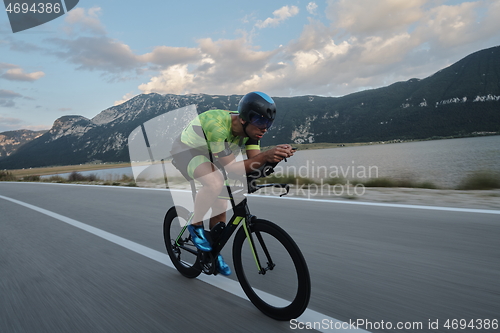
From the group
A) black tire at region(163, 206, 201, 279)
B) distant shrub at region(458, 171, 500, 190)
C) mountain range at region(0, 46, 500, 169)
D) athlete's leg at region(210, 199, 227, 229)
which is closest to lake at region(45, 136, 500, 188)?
distant shrub at region(458, 171, 500, 190)

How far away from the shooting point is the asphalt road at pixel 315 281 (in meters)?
2.10

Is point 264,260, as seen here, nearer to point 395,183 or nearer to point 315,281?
point 315,281

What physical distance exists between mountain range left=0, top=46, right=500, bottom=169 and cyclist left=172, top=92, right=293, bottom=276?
106356 millimetres

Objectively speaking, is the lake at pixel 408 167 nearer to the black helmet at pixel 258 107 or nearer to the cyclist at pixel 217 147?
the cyclist at pixel 217 147

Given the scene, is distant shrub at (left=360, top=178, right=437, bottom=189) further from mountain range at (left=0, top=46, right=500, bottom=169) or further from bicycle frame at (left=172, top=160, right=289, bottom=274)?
mountain range at (left=0, top=46, right=500, bottom=169)

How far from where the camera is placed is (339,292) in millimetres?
2404

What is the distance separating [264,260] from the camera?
2238 mm

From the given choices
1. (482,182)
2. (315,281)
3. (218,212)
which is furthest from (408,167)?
(218,212)

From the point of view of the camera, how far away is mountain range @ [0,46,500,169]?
10594 cm

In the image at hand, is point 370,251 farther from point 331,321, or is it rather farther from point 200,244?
point 200,244

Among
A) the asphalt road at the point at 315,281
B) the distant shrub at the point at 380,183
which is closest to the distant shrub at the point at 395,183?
the distant shrub at the point at 380,183

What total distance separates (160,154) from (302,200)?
3.95 metres

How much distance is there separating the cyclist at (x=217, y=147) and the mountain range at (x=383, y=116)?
10636 centimetres

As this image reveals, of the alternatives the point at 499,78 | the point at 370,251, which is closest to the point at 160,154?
the point at 370,251
